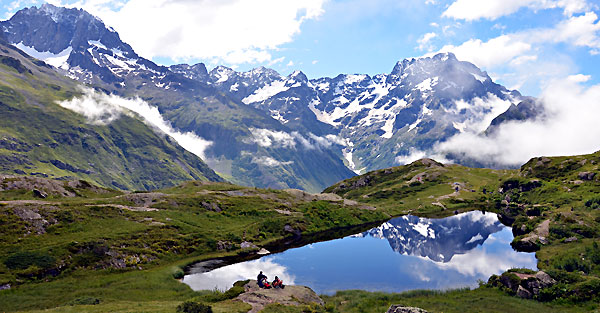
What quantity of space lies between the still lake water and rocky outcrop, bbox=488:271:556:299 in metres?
12.5

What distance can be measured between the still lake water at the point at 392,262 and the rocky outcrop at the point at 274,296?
13446 mm

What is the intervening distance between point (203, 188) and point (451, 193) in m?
130

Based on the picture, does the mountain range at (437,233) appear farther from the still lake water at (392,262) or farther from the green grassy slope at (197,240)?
the green grassy slope at (197,240)

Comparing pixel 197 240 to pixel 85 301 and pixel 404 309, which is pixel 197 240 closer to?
pixel 85 301

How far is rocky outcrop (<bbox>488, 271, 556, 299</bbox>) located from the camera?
5412 cm

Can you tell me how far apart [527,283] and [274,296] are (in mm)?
38875

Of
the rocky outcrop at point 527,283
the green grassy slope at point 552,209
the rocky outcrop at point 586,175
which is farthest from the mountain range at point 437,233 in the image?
the rocky outcrop at point 586,175

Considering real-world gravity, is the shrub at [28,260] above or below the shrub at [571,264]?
below

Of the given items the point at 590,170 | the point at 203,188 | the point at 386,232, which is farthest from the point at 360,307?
the point at 590,170

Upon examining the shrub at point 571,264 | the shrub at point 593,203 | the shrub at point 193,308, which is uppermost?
the shrub at point 593,203

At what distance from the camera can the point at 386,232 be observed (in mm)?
133875

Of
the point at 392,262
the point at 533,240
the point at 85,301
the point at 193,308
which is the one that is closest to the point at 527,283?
the point at 392,262

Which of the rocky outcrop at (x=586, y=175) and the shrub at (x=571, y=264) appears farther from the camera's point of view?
the rocky outcrop at (x=586, y=175)

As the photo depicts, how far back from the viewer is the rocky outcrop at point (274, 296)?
49281 millimetres
